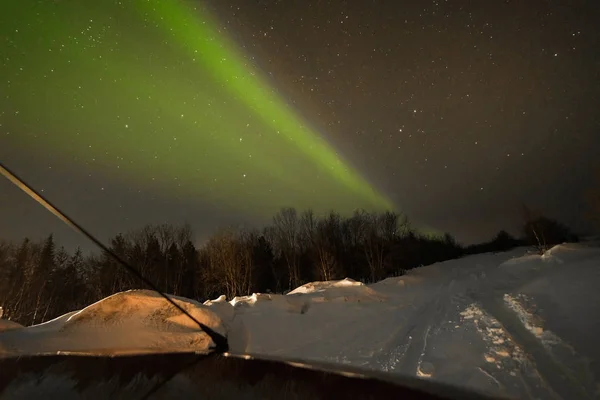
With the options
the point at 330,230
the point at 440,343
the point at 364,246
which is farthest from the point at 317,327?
the point at 330,230

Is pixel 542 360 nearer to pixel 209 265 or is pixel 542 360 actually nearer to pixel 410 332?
pixel 410 332

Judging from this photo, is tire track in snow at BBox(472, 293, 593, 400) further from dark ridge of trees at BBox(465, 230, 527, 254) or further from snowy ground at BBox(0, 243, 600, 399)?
dark ridge of trees at BBox(465, 230, 527, 254)

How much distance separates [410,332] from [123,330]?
32.4ft

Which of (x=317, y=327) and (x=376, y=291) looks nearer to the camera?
(x=317, y=327)

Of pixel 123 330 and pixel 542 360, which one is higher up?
pixel 123 330

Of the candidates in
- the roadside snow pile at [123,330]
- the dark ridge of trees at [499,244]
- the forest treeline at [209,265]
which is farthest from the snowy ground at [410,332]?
the dark ridge of trees at [499,244]

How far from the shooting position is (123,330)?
11.9ft

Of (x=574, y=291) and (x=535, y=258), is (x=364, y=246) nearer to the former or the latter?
(x=535, y=258)

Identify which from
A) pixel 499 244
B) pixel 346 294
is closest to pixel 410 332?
pixel 346 294

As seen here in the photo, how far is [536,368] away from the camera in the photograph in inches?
227

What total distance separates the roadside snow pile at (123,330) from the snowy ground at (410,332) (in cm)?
1

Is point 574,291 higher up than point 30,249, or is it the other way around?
point 30,249

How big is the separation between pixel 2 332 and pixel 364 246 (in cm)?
4658

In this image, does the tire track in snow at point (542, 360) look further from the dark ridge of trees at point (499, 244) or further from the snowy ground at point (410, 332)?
the dark ridge of trees at point (499, 244)
